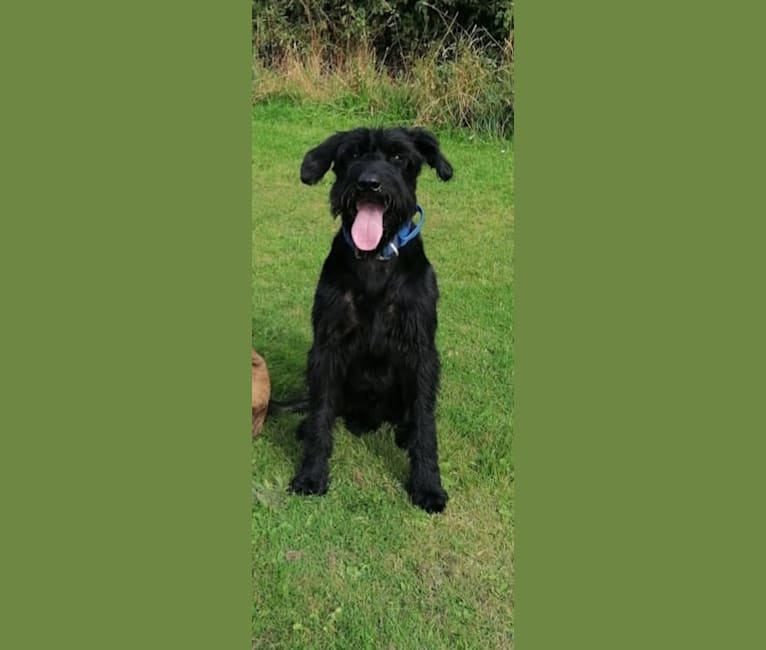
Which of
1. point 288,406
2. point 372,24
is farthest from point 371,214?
point 288,406

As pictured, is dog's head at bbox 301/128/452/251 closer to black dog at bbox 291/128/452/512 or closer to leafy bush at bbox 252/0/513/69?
black dog at bbox 291/128/452/512

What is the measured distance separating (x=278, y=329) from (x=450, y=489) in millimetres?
2151

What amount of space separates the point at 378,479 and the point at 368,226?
4.68 feet

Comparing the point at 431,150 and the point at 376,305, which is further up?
the point at 431,150

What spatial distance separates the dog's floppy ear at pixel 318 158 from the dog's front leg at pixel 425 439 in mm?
1090

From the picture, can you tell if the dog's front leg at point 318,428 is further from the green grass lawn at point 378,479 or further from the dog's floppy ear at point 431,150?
the dog's floppy ear at point 431,150

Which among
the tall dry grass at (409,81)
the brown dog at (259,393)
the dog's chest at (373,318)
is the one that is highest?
the tall dry grass at (409,81)

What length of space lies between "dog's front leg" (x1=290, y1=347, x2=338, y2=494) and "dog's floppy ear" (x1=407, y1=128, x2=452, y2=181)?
3.58 feet

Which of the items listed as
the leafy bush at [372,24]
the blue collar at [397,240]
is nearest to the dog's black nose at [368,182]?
the blue collar at [397,240]

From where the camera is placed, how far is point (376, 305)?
3967 mm

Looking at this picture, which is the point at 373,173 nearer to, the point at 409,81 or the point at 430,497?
the point at 409,81

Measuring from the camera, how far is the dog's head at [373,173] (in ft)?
11.8

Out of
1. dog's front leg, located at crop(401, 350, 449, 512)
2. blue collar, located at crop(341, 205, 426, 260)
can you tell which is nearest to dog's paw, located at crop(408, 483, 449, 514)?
dog's front leg, located at crop(401, 350, 449, 512)

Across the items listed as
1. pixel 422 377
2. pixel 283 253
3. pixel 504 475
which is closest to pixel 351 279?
pixel 422 377
